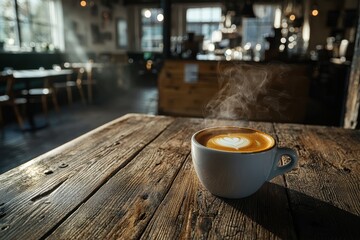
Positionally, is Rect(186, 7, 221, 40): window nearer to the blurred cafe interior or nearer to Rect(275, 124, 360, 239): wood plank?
the blurred cafe interior

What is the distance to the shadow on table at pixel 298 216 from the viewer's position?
491 millimetres

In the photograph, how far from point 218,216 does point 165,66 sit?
12.0ft

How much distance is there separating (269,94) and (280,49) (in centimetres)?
68

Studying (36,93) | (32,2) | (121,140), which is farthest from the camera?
(32,2)

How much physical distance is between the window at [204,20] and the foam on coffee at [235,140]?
12285 mm

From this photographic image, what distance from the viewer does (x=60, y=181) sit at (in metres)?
0.69

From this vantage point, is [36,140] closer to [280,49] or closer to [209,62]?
[209,62]

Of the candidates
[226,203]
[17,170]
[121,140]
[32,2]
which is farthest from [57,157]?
[32,2]

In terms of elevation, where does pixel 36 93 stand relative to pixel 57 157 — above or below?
below

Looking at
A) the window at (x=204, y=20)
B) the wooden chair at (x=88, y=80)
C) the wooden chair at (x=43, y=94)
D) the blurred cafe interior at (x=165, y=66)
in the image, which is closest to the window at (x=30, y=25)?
the blurred cafe interior at (x=165, y=66)

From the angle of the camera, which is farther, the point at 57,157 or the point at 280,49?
the point at 280,49

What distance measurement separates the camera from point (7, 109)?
5133 mm

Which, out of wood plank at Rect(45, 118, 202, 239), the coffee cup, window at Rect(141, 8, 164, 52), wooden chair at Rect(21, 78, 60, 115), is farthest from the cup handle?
window at Rect(141, 8, 164, 52)

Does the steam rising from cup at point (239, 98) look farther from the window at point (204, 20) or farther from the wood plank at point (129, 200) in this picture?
the window at point (204, 20)
